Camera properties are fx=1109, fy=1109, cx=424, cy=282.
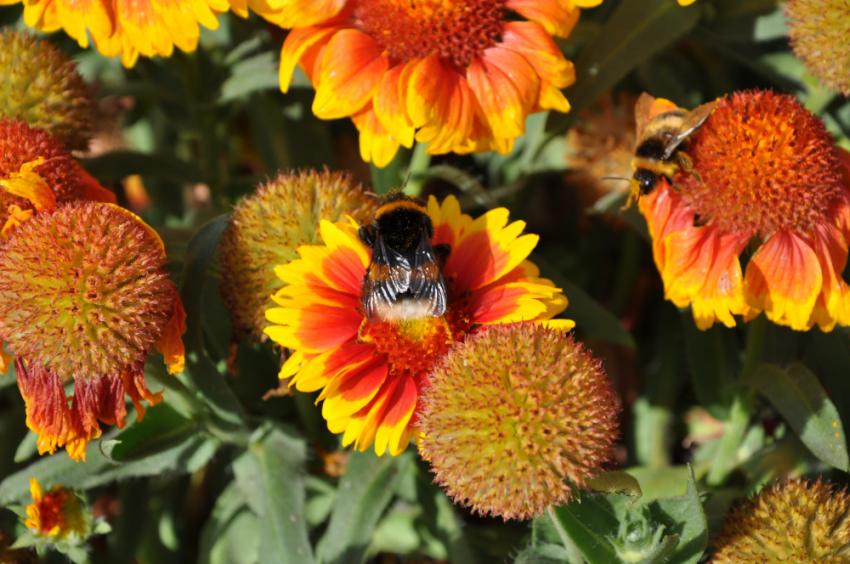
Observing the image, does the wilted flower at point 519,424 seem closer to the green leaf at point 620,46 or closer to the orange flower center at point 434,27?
the orange flower center at point 434,27

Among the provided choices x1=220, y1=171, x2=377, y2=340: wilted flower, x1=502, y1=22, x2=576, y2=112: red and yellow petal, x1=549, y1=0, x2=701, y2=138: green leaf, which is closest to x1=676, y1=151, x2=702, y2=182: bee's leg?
x1=502, y1=22, x2=576, y2=112: red and yellow petal

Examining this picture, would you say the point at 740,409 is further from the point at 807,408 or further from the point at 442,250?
the point at 442,250

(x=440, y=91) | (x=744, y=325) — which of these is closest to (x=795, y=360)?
(x=744, y=325)

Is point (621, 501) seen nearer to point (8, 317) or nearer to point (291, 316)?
point (291, 316)

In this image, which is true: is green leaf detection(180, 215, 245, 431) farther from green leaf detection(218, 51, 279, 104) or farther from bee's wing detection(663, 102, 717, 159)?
bee's wing detection(663, 102, 717, 159)

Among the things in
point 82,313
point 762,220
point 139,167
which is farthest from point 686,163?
point 139,167

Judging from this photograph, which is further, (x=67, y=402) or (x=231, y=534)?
(x=231, y=534)

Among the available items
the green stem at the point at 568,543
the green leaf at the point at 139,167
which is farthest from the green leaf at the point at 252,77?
the green stem at the point at 568,543
